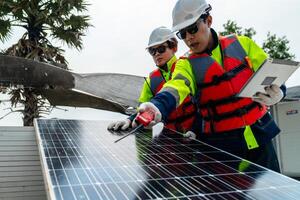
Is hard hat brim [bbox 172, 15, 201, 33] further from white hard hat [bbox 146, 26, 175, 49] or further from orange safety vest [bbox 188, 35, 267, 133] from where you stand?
white hard hat [bbox 146, 26, 175, 49]

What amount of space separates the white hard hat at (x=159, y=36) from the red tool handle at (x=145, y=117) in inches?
79.1

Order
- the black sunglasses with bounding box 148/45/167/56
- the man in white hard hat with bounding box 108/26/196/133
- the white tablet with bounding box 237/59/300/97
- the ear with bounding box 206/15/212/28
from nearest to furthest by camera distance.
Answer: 1. the white tablet with bounding box 237/59/300/97
2. the ear with bounding box 206/15/212/28
3. the man in white hard hat with bounding box 108/26/196/133
4. the black sunglasses with bounding box 148/45/167/56

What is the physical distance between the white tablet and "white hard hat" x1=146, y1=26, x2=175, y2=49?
78.9 inches

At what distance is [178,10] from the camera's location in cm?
301

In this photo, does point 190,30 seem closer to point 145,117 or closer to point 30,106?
point 145,117

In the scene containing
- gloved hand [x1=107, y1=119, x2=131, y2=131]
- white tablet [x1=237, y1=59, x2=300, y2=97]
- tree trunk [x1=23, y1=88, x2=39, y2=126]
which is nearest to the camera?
white tablet [x1=237, y1=59, x2=300, y2=97]

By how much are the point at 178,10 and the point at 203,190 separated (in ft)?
5.47

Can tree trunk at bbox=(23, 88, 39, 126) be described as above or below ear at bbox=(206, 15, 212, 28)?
below

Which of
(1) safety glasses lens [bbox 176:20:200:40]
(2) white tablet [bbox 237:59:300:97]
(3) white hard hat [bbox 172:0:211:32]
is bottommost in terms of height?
(2) white tablet [bbox 237:59:300:97]

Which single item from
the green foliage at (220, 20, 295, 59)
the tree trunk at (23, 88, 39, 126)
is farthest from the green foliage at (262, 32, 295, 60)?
the tree trunk at (23, 88, 39, 126)

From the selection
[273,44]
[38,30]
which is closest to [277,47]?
[273,44]

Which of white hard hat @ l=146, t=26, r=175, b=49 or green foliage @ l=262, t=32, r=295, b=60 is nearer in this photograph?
white hard hat @ l=146, t=26, r=175, b=49

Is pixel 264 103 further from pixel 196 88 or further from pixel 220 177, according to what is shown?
pixel 220 177

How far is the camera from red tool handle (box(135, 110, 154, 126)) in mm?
2596
